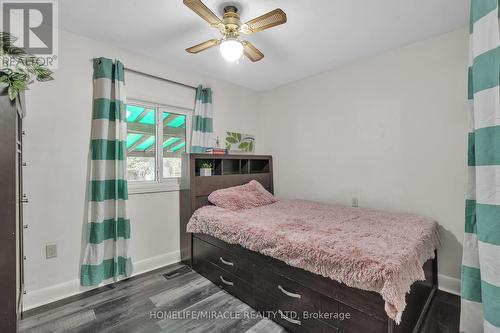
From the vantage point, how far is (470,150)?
0.92m

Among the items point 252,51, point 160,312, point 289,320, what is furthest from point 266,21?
point 160,312

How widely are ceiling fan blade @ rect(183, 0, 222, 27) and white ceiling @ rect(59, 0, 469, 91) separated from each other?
0.74 ft

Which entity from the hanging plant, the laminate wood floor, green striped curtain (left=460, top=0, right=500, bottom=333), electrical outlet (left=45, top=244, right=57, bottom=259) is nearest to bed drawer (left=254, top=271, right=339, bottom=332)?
the laminate wood floor

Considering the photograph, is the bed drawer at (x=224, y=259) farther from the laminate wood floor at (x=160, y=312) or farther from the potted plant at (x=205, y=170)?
the potted plant at (x=205, y=170)

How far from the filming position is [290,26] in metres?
2.07

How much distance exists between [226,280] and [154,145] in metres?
1.79

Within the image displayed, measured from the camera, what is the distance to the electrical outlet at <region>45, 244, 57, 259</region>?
6.66ft

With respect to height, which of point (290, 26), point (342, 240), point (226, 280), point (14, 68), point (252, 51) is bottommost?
point (226, 280)

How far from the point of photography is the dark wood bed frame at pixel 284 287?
1.33 metres

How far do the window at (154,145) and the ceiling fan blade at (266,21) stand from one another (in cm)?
159

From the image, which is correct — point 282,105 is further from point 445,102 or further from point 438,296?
point 438,296

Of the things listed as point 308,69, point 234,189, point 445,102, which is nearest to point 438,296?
point 445,102

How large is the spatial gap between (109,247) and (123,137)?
112 cm

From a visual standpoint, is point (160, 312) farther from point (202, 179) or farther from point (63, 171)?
point (63, 171)
